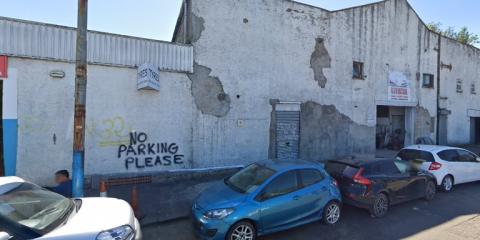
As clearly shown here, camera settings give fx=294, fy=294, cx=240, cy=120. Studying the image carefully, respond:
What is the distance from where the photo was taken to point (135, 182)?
352 inches

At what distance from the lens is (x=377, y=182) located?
693 cm

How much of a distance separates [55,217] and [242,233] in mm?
2898

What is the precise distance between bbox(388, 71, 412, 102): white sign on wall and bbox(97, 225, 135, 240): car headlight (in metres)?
15.1

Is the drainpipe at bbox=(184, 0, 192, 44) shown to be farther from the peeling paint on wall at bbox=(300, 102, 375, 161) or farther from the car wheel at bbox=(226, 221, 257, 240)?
the car wheel at bbox=(226, 221, 257, 240)

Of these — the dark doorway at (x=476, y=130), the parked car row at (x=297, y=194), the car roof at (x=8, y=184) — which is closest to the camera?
the car roof at (x=8, y=184)

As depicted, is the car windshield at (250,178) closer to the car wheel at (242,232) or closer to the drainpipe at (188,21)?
the car wheel at (242,232)

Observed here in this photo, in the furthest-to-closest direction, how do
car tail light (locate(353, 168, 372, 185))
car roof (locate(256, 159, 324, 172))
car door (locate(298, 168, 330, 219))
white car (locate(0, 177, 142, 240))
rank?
1. car tail light (locate(353, 168, 372, 185))
2. car roof (locate(256, 159, 324, 172))
3. car door (locate(298, 168, 330, 219))
4. white car (locate(0, 177, 142, 240))

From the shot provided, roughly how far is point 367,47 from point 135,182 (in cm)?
1228

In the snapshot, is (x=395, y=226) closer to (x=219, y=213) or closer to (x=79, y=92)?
(x=219, y=213)

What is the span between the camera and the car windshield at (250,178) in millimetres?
5713

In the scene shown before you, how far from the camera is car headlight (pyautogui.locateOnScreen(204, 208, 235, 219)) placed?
508 centimetres

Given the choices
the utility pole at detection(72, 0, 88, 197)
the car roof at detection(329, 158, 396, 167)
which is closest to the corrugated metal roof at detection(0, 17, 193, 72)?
the utility pole at detection(72, 0, 88, 197)

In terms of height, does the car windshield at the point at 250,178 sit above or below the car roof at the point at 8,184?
below

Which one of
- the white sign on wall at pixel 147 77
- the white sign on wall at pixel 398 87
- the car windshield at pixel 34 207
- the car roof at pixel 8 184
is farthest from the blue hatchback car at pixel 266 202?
the white sign on wall at pixel 398 87
